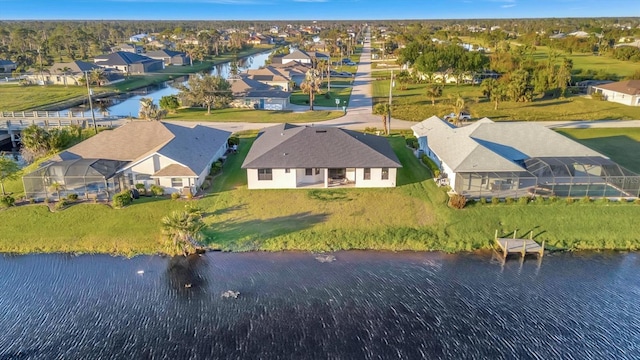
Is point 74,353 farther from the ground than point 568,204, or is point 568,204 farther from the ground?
point 568,204

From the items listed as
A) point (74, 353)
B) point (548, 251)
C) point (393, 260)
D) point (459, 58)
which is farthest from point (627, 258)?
point (459, 58)

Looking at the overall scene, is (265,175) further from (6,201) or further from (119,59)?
(119,59)

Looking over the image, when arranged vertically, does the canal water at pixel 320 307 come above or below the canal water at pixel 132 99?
below

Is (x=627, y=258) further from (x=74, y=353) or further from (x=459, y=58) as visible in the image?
(x=459, y=58)

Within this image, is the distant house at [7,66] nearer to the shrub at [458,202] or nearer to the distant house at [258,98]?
the distant house at [258,98]

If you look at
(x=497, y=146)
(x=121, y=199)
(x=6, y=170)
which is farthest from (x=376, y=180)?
(x=6, y=170)

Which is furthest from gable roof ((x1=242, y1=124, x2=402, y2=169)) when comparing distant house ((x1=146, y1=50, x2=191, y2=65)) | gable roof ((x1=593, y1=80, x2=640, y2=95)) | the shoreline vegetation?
distant house ((x1=146, y1=50, x2=191, y2=65))

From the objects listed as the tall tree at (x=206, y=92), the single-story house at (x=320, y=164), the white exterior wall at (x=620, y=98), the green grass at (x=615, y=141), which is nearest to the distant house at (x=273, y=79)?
the tall tree at (x=206, y=92)
